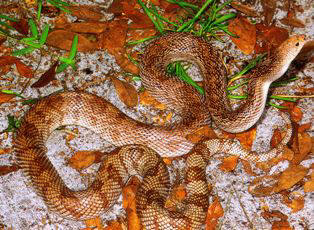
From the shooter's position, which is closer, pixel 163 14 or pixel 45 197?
pixel 45 197

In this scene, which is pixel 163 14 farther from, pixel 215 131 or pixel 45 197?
pixel 45 197

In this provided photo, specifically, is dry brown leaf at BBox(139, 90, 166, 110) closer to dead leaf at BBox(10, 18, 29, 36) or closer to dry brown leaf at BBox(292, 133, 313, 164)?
dry brown leaf at BBox(292, 133, 313, 164)

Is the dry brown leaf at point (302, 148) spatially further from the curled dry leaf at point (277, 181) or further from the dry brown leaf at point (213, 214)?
the dry brown leaf at point (213, 214)

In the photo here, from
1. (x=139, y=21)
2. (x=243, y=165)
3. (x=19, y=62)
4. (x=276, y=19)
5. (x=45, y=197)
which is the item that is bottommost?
(x=45, y=197)

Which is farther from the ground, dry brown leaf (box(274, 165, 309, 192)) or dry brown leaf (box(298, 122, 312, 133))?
dry brown leaf (box(298, 122, 312, 133))

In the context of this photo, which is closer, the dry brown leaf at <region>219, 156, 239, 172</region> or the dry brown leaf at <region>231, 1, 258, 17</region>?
the dry brown leaf at <region>219, 156, 239, 172</region>

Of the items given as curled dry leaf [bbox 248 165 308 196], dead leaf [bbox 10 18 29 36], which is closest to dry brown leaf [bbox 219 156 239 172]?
curled dry leaf [bbox 248 165 308 196]

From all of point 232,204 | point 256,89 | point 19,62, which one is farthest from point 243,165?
point 19,62
